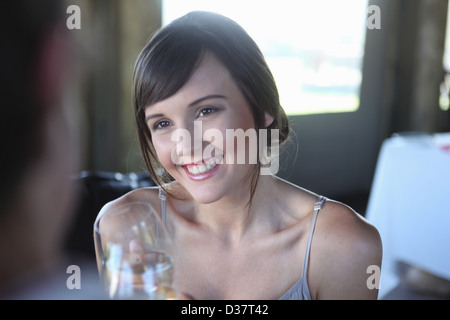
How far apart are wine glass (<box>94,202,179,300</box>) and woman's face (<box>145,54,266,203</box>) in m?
0.11

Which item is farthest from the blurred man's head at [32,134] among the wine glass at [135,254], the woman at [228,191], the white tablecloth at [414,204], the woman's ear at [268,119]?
the white tablecloth at [414,204]

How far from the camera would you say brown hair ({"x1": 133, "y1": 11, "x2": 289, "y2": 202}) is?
57cm

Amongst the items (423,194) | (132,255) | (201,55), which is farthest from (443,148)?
(132,255)

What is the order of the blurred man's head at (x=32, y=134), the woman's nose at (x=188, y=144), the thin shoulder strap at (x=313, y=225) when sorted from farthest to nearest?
the thin shoulder strap at (x=313, y=225)
the woman's nose at (x=188, y=144)
the blurred man's head at (x=32, y=134)

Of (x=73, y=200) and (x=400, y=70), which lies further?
(x=400, y=70)

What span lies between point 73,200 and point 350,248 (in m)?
0.45

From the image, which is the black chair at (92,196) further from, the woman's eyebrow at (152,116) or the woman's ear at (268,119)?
the woman's ear at (268,119)

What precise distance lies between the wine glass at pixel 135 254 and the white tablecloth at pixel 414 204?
1.27 metres

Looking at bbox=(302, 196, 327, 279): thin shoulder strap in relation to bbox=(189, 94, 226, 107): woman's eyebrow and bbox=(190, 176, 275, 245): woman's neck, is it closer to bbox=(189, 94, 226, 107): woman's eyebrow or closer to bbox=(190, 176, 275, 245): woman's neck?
bbox=(190, 176, 275, 245): woman's neck

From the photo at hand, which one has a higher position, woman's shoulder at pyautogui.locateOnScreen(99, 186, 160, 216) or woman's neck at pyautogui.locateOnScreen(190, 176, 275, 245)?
woman's shoulder at pyautogui.locateOnScreen(99, 186, 160, 216)

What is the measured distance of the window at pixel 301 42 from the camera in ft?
2.06

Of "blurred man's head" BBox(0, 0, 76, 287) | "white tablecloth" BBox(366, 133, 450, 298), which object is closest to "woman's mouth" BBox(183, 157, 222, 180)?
"blurred man's head" BBox(0, 0, 76, 287)

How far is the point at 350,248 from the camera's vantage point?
0.65 metres
